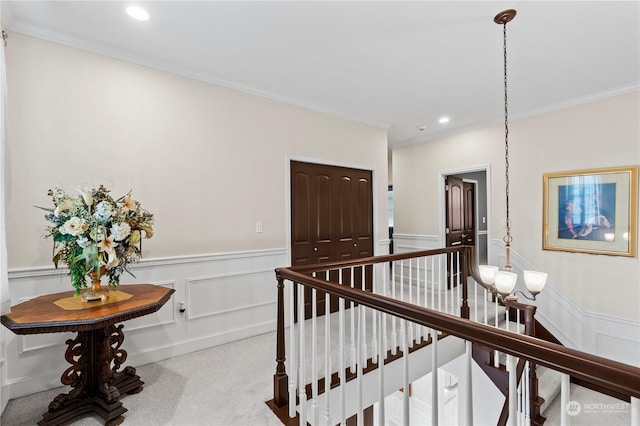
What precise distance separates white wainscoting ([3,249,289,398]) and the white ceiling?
5.84ft

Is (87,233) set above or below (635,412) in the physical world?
above

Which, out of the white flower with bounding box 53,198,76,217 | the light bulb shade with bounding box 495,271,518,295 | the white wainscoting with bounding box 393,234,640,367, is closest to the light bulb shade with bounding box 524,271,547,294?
the light bulb shade with bounding box 495,271,518,295

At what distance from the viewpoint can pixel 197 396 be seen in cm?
214

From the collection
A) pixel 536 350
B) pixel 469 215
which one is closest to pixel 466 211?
pixel 469 215

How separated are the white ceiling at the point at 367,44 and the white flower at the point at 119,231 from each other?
1.45 m

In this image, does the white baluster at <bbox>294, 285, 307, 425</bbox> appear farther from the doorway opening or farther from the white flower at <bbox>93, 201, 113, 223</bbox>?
the doorway opening

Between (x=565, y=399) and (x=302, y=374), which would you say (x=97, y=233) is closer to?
(x=302, y=374)

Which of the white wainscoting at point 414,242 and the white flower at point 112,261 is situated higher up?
the white flower at point 112,261

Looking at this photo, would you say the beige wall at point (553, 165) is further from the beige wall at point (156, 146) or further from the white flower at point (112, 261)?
the white flower at point (112, 261)

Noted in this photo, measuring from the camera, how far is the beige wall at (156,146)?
223 cm

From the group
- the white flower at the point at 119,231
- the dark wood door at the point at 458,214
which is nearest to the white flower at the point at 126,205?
→ the white flower at the point at 119,231

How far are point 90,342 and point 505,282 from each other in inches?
114

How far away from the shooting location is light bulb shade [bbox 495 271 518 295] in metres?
2.30

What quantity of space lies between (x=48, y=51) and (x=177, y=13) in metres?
1.09
